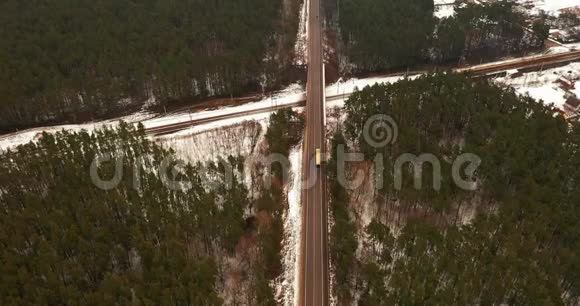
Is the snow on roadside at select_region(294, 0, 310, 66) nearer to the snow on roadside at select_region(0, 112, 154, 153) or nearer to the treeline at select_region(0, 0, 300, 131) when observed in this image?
the treeline at select_region(0, 0, 300, 131)

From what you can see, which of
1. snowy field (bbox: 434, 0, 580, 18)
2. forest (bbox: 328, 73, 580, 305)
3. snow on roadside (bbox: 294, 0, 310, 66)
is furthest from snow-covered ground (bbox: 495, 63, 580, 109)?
snow on roadside (bbox: 294, 0, 310, 66)

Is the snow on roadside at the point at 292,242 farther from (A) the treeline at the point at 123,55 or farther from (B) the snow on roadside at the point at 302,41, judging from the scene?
(B) the snow on roadside at the point at 302,41

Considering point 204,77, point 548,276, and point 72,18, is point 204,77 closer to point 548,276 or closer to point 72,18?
point 72,18

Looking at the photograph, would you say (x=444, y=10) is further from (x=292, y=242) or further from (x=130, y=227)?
A: (x=130, y=227)

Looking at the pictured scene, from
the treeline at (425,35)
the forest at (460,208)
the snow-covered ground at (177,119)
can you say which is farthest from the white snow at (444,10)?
the snow-covered ground at (177,119)

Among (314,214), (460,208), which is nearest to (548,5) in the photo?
(460,208)

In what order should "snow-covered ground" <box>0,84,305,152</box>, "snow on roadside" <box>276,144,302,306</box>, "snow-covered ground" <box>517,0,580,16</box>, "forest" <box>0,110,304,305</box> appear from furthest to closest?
"snow-covered ground" <box>517,0,580,16</box> < "snow-covered ground" <box>0,84,305,152</box> < "snow on roadside" <box>276,144,302,306</box> < "forest" <box>0,110,304,305</box>
